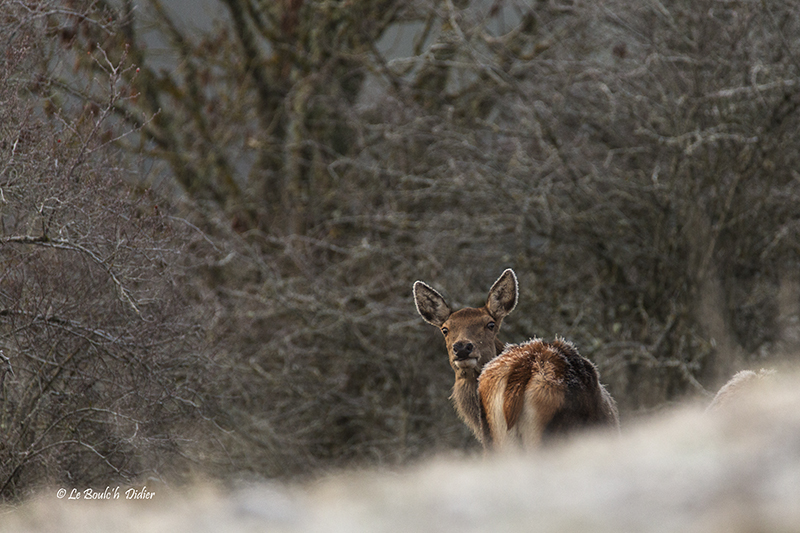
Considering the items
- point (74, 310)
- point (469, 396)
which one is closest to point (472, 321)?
point (469, 396)

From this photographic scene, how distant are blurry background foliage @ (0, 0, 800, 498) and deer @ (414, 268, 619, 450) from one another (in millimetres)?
2477

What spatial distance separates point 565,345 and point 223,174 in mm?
12815

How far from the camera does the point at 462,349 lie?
526 centimetres

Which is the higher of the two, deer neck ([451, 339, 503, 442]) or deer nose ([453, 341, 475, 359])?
deer nose ([453, 341, 475, 359])

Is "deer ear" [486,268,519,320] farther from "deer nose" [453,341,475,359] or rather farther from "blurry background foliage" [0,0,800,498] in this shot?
"blurry background foliage" [0,0,800,498]

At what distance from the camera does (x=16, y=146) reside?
6188 mm

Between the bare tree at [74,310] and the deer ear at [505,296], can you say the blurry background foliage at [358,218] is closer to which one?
the bare tree at [74,310]

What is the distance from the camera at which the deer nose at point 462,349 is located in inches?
207

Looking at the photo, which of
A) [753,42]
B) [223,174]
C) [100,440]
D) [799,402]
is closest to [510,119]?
[753,42]

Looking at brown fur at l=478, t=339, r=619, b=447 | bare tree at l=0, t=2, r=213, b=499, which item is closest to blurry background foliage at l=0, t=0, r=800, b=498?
bare tree at l=0, t=2, r=213, b=499

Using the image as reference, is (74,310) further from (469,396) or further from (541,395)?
(541,395)

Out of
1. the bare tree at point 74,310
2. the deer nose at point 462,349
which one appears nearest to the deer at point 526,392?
the deer nose at point 462,349

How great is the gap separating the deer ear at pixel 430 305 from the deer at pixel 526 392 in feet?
0.86

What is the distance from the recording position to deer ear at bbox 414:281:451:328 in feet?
18.2
